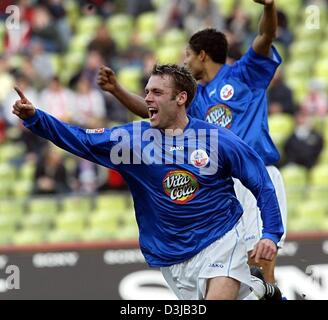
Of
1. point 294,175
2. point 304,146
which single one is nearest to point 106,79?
point 294,175

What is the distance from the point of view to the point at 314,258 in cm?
1281

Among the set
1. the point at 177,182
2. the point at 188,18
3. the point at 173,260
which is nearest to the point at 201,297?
the point at 173,260

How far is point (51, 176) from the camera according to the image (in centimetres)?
1409

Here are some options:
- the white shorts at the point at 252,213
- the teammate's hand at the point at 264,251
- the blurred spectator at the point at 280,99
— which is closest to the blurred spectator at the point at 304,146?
the blurred spectator at the point at 280,99

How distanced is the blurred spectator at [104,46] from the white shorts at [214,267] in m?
8.49

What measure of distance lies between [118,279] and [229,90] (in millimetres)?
4680

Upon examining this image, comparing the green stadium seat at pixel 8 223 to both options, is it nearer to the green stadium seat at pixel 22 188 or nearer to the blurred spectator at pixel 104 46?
the green stadium seat at pixel 22 188

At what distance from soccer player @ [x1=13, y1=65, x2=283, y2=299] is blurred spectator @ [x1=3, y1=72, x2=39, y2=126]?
24.6ft

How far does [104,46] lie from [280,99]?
3.00 metres

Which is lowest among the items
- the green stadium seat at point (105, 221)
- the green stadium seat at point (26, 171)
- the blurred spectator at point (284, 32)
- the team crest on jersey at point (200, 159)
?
the team crest on jersey at point (200, 159)

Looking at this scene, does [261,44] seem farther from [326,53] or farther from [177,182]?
[326,53]

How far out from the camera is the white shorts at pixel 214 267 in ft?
25.2
